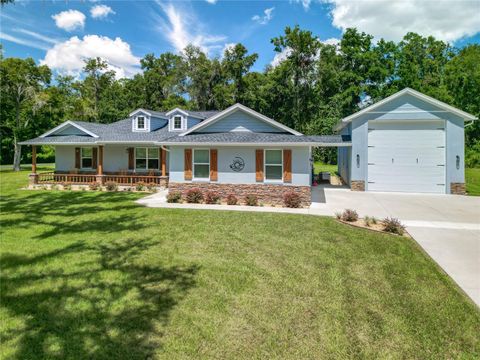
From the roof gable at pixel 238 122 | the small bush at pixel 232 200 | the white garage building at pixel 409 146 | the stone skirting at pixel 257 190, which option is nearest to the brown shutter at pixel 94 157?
the roof gable at pixel 238 122

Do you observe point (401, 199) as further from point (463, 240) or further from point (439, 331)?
point (439, 331)

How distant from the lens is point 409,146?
17.3 metres

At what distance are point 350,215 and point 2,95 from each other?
125ft

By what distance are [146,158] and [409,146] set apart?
17158mm

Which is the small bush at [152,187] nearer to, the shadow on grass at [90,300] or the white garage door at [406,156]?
the shadow on grass at [90,300]

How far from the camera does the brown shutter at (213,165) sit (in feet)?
48.2

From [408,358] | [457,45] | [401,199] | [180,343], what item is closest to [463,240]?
[408,358]

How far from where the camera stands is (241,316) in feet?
14.7

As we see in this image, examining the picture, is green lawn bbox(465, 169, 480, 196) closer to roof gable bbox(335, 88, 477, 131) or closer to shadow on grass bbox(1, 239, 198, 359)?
roof gable bbox(335, 88, 477, 131)

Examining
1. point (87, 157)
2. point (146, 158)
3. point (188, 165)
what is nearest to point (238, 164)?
point (188, 165)

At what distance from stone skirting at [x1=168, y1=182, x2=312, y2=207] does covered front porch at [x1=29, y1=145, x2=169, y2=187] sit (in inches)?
182

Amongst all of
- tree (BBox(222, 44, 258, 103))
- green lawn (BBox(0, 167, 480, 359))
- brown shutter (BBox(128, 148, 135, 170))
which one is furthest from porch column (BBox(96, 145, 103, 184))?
tree (BBox(222, 44, 258, 103))

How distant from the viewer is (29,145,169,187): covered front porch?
19609 millimetres

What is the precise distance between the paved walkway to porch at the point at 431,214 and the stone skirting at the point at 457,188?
99 cm
